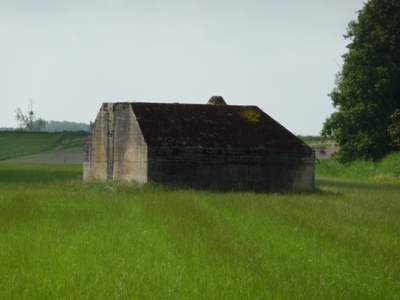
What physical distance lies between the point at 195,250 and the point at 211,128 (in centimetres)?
1890

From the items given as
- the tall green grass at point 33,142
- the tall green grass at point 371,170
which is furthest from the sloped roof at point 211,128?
the tall green grass at point 33,142

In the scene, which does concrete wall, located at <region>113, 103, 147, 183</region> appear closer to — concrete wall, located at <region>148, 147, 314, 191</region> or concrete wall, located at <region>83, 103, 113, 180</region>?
concrete wall, located at <region>148, 147, 314, 191</region>

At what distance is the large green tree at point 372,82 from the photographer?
50688mm

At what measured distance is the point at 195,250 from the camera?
42.6 feet

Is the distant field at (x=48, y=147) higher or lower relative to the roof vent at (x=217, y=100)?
lower

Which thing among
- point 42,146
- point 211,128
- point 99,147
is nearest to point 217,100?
point 211,128

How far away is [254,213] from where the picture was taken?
1942 cm

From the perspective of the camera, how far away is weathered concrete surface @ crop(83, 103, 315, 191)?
29.6 meters

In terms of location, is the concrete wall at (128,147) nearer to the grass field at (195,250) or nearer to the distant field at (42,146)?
the grass field at (195,250)

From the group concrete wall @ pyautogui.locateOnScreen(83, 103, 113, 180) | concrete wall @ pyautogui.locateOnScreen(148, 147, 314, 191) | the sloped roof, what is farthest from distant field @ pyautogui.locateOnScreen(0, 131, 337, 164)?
concrete wall @ pyautogui.locateOnScreen(148, 147, 314, 191)

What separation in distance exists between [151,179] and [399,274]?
60.2 feet

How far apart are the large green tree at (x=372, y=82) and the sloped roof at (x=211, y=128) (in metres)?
18.8

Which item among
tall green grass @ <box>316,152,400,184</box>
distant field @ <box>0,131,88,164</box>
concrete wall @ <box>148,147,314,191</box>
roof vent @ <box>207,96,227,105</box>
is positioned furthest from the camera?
distant field @ <box>0,131,88,164</box>

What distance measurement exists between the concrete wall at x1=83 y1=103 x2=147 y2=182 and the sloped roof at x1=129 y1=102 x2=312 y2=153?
576 mm
